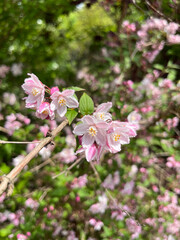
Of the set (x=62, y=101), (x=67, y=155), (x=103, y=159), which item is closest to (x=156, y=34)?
(x=103, y=159)

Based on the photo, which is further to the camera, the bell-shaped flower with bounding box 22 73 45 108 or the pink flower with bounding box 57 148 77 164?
the pink flower with bounding box 57 148 77 164

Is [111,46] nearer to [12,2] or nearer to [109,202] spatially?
[12,2]

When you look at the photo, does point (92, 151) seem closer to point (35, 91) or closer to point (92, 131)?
point (92, 131)

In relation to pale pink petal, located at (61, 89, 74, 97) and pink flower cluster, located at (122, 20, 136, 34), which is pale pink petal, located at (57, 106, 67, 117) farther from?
pink flower cluster, located at (122, 20, 136, 34)

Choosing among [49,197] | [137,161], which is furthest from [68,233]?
[137,161]

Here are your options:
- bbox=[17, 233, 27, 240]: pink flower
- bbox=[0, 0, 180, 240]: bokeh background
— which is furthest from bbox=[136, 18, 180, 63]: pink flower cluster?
bbox=[17, 233, 27, 240]: pink flower

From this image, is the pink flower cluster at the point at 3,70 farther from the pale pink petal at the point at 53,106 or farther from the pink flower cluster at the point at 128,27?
the pale pink petal at the point at 53,106
